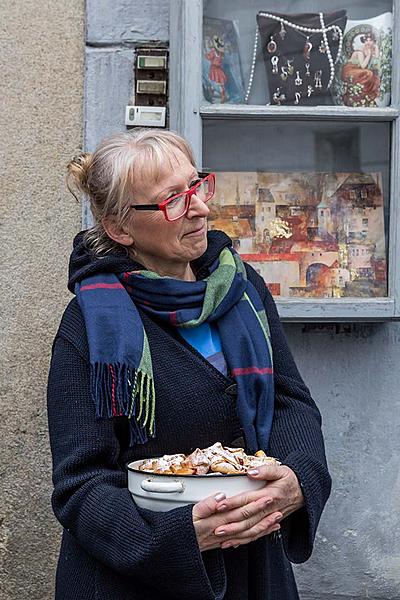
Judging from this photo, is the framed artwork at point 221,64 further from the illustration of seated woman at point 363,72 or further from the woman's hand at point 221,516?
the woman's hand at point 221,516

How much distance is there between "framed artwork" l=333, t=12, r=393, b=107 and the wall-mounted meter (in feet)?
1.90

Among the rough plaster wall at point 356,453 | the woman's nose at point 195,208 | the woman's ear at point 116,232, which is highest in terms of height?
the woman's nose at point 195,208

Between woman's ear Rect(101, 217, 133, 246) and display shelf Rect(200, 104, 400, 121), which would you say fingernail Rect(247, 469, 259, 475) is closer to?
woman's ear Rect(101, 217, 133, 246)

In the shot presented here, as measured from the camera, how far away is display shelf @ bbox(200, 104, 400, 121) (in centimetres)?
312

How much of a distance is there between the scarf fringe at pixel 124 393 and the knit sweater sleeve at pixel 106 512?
37 mm

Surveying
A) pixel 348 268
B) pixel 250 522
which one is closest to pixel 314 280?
pixel 348 268

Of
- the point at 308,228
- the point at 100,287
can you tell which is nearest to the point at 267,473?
the point at 100,287

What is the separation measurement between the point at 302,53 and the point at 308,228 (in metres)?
0.53

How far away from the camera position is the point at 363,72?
3197mm

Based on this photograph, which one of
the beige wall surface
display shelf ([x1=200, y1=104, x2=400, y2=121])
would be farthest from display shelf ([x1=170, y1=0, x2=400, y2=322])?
the beige wall surface

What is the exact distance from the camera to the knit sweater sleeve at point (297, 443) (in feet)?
7.34

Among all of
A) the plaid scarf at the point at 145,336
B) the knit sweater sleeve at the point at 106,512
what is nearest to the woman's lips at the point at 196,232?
the plaid scarf at the point at 145,336

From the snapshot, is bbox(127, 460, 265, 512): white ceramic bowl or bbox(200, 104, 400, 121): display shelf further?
bbox(200, 104, 400, 121): display shelf

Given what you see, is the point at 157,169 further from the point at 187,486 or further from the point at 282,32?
the point at 282,32
